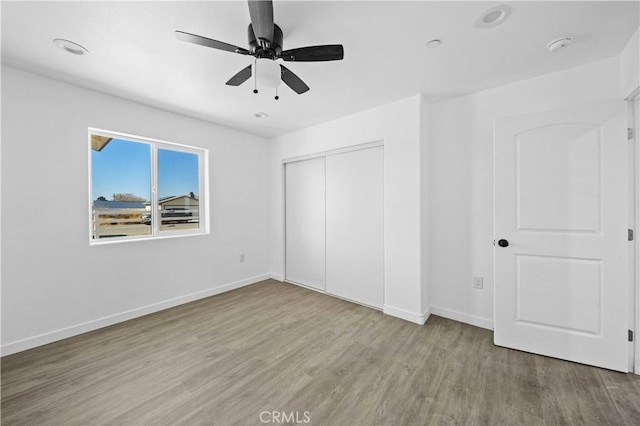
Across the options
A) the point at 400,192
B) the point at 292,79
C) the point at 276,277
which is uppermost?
the point at 292,79

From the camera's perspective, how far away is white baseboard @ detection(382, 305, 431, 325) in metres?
2.77

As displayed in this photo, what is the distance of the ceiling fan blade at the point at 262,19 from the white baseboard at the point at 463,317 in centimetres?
306

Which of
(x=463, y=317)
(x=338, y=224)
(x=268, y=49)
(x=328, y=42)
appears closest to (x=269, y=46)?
(x=268, y=49)

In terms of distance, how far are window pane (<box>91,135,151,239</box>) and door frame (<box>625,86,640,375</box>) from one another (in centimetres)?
468

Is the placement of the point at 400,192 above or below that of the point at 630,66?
below

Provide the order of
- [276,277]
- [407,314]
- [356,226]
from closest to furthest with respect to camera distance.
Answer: [407,314]
[356,226]
[276,277]

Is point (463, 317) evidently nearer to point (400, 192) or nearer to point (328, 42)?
point (400, 192)

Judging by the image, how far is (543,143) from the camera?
2.19 meters

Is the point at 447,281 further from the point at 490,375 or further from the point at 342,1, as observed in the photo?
the point at 342,1

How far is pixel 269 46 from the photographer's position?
5.06 ft

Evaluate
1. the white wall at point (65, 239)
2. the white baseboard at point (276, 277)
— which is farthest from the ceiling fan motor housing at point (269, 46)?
the white baseboard at point (276, 277)

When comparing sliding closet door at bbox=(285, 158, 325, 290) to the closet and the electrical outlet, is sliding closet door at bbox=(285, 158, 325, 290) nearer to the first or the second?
the closet

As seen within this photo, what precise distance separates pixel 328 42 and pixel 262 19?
708 mm

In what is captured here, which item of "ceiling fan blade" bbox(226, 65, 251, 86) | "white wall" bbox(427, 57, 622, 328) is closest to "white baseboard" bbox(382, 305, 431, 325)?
"white wall" bbox(427, 57, 622, 328)
